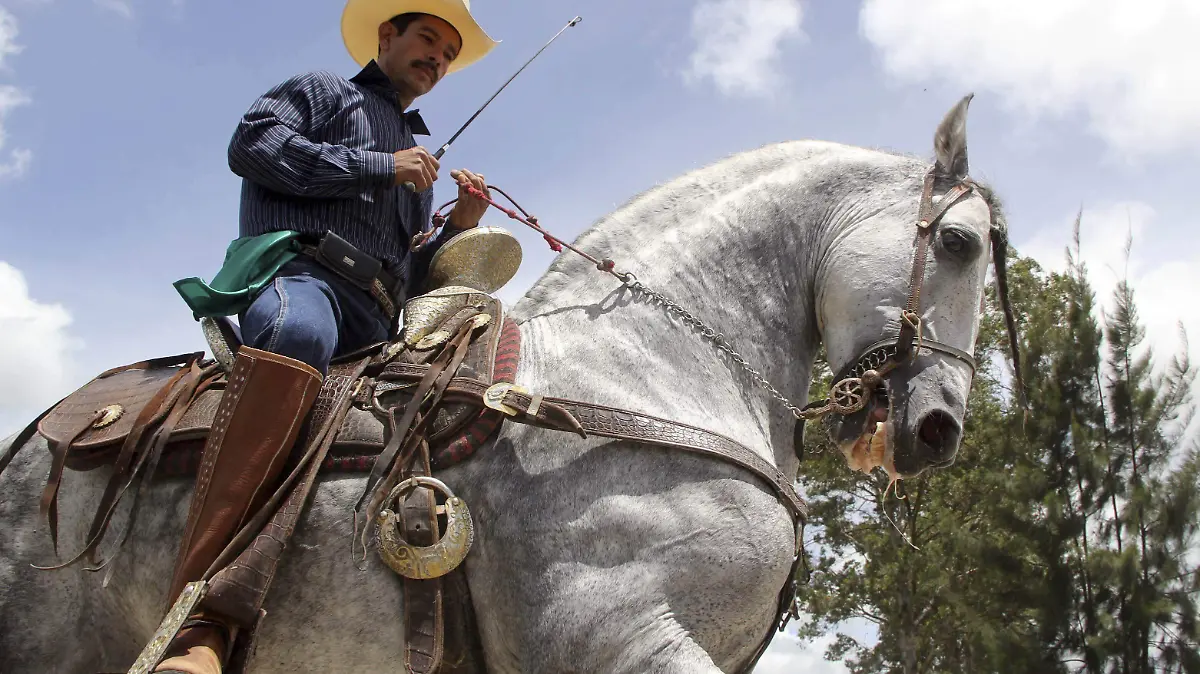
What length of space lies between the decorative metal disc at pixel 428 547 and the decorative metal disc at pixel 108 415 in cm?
139

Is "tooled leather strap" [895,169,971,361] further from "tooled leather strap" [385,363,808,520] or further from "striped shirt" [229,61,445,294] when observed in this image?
"striped shirt" [229,61,445,294]

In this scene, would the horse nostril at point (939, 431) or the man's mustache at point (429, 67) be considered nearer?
the horse nostril at point (939, 431)

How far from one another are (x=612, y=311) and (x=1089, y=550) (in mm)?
18752

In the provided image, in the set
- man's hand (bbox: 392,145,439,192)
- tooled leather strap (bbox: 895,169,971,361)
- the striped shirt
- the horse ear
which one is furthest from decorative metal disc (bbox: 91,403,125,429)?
the horse ear

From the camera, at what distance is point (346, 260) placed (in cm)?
398

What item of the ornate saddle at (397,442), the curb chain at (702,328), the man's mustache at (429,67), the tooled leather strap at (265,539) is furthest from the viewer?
the man's mustache at (429,67)

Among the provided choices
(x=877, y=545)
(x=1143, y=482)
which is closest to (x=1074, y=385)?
(x=1143, y=482)

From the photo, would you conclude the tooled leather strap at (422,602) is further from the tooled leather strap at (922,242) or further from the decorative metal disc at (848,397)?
the tooled leather strap at (922,242)

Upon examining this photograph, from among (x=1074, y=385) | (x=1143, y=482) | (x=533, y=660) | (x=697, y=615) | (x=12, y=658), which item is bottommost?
(x=12, y=658)

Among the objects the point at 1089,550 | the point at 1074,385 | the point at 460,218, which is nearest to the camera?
the point at 460,218

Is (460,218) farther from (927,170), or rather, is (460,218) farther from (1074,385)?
(1074,385)

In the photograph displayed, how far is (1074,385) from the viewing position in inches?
840

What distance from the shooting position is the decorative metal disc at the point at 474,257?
4.41 metres

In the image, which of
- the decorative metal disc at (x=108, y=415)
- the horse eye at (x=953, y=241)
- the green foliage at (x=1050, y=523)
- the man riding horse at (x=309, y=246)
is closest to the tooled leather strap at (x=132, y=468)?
the decorative metal disc at (x=108, y=415)
